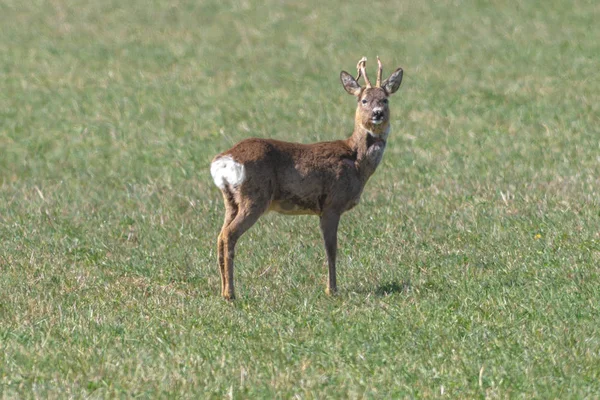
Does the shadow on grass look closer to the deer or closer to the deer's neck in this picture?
the deer

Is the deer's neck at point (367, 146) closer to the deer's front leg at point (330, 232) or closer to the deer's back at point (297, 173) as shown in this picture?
the deer's back at point (297, 173)

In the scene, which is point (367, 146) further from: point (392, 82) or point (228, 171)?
point (228, 171)

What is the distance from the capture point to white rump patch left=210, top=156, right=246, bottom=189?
8289 millimetres

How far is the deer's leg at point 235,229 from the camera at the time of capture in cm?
838

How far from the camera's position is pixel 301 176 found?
340 inches

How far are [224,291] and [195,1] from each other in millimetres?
18016

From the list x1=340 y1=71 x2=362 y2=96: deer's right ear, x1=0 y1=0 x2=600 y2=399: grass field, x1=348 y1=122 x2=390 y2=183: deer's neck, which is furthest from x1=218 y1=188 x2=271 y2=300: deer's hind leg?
x1=340 y1=71 x2=362 y2=96: deer's right ear

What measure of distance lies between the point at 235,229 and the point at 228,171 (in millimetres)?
451

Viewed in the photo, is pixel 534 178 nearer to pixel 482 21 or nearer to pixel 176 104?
pixel 176 104

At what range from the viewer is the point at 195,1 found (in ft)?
84.0

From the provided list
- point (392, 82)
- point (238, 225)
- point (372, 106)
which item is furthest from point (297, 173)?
point (392, 82)

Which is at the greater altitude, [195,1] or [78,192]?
[195,1]

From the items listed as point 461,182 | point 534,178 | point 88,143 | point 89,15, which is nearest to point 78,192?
point 88,143

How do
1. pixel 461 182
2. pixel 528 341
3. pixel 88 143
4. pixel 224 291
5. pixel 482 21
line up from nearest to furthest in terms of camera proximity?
pixel 528 341 → pixel 224 291 → pixel 461 182 → pixel 88 143 → pixel 482 21
